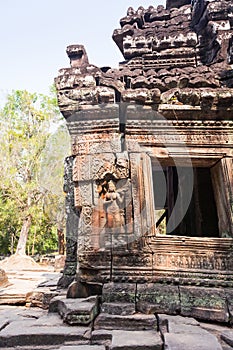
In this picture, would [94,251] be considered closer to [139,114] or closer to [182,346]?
[182,346]

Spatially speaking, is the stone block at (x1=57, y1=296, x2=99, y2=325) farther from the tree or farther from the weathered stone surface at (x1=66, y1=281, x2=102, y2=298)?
the tree

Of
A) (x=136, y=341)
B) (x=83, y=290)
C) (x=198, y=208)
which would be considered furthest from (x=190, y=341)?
(x=198, y=208)

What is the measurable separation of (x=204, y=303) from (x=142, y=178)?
65.9 inches

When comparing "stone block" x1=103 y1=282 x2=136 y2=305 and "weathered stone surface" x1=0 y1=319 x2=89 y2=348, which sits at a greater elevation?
"stone block" x1=103 y1=282 x2=136 y2=305

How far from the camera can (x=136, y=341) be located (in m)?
2.16

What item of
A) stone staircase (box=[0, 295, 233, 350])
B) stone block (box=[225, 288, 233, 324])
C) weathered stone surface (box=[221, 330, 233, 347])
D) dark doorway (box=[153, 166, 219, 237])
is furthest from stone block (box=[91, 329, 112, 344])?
dark doorway (box=[153, 166, 219, 237])

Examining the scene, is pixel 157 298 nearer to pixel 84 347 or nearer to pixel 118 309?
pixel 118 309

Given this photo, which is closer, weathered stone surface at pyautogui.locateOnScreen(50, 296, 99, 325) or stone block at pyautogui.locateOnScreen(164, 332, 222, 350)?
stone block at pyautogui.locateOnScreen(164, 332, 222, 350)

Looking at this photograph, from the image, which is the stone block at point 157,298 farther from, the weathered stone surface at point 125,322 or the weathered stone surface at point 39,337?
the weathered stone surface at point 39,337

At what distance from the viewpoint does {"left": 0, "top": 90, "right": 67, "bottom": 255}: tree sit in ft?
59.1

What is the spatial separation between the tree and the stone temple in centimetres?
1462

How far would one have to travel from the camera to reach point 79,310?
2693 millimetres

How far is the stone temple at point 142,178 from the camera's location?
3.15 metres

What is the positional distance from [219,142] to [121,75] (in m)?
1.82
